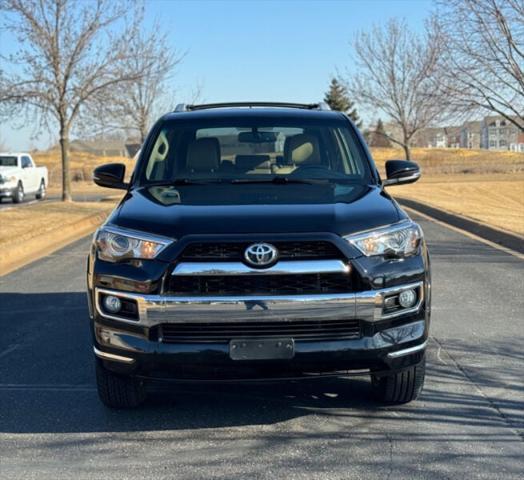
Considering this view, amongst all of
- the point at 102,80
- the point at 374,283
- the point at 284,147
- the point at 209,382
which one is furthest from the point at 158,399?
the point at 102,80

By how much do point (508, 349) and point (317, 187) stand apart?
87.8 inches

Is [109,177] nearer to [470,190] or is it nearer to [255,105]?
[255,105]

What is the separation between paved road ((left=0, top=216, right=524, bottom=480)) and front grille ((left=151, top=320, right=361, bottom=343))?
1.91ft

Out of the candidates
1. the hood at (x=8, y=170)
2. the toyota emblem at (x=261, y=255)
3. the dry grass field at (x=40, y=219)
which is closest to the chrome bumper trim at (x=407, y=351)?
the toyota emblem at (x=261, y=255)

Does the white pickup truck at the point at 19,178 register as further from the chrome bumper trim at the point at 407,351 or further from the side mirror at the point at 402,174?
the chrome bumper trim at the point at 407,351

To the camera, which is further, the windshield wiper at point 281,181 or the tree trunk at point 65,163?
the tree trunk at point 65,163

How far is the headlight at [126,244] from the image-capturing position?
4.25 metres

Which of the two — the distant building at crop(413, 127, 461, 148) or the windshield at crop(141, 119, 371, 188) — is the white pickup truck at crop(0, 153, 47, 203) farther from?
the windshield at crop(141, 119, 371, 188)

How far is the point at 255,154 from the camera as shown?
5883 millimetres

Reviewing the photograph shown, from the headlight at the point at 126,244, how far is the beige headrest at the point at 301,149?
182 centimetres

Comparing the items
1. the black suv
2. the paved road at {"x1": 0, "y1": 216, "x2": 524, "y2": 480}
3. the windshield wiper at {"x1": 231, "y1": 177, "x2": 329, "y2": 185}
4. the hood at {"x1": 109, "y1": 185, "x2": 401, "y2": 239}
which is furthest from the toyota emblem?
the windshield wiper at {"x1": 231, "y1": 177, "x2": 329, "y2": 185}

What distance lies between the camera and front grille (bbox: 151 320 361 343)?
4148 mm

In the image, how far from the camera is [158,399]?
16.6 feet

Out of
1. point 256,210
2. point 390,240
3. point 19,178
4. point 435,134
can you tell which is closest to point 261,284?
point 256,210
